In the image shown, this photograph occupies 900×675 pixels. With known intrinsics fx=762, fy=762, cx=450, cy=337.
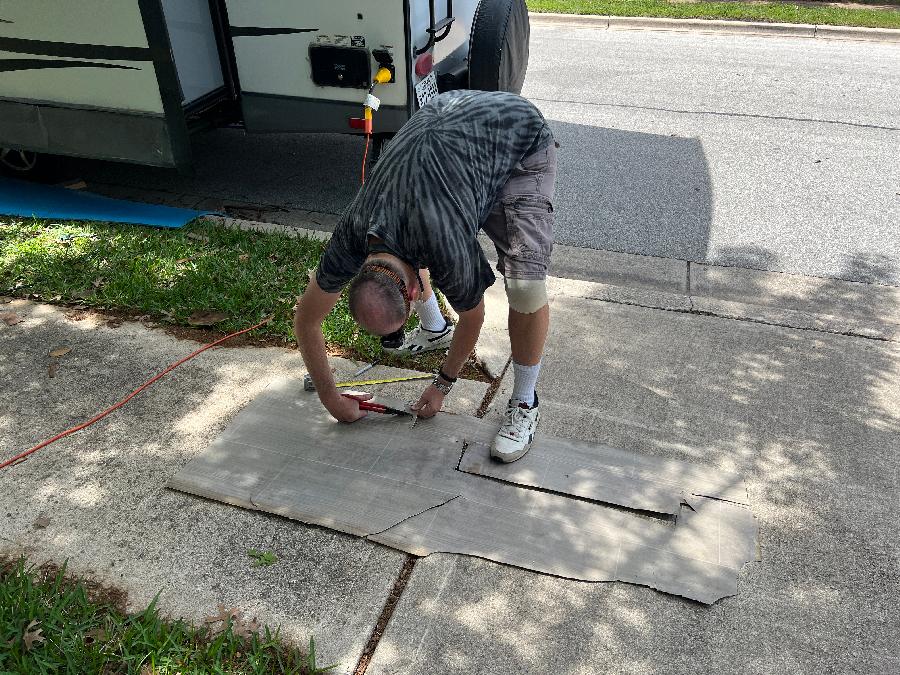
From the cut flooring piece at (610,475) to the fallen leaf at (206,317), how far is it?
1663mm

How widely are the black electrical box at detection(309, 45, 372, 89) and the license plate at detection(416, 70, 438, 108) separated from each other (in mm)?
331

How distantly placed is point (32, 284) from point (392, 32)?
2.53m

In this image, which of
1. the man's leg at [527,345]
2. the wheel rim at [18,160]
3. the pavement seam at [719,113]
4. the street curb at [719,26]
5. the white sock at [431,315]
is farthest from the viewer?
the street curb at [719,26]

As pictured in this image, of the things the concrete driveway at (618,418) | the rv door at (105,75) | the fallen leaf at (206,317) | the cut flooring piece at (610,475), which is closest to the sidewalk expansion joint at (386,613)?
the concrete driveway at (618,418)

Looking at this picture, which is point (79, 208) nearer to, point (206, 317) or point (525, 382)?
point (206, 317)

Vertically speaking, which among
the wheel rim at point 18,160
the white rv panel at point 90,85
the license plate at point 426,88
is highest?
the white rv panel at point 90,85

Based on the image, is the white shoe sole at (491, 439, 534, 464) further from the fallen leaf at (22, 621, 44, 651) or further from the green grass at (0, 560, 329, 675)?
the fallen leaf at (22, 621, 44, 651)

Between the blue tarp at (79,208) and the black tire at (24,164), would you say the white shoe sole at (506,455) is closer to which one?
the blue tarp at (79,208)

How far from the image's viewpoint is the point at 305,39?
187 inches

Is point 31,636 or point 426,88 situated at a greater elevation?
point 426,88

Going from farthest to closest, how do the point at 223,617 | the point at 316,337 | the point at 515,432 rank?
the point at 515,432 < the point at 316,337 < the point at 223,617

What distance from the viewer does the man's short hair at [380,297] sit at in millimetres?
2318

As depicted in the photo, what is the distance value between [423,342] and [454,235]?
1353 millimetres

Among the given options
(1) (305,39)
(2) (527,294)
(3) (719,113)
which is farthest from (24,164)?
(3) (719,113)
